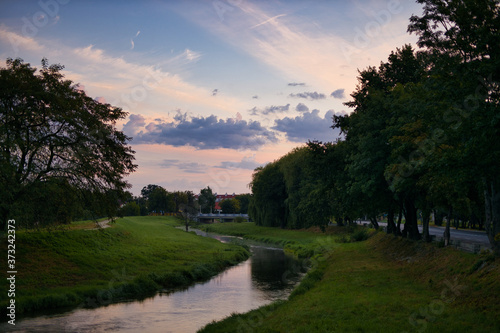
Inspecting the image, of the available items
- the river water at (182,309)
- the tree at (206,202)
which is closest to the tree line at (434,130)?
the river water at (182,309)

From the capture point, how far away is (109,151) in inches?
1249

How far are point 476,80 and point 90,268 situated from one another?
2777 cm

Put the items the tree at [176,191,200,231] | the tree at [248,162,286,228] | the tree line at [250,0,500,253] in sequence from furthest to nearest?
1. the tree at [176,191,200,231]
2. the tree at [248,162,286,228]
3. the tree line at [250,0,500,253]

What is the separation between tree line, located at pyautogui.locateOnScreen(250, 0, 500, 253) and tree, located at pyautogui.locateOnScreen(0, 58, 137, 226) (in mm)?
18627

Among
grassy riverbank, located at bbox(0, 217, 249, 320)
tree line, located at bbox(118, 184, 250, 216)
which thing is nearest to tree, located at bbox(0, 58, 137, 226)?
grassy riverbank, located at bbox(0, 217, 249, 320)

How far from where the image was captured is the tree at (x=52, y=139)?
2550cm

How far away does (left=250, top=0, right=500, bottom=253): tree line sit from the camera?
1642cm

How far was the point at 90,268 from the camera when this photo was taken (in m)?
30.5

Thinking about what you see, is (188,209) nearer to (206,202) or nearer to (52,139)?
(206,202)

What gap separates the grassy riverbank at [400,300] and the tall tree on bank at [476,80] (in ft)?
7.47

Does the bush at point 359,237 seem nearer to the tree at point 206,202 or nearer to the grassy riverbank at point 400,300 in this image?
the grassy riverbank at point 400,300

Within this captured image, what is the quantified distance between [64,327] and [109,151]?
15318 mm

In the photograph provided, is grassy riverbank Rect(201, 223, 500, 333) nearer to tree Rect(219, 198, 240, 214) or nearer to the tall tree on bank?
the tall tree on bank

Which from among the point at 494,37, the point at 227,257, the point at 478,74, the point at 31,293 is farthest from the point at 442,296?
the point at 227,257
